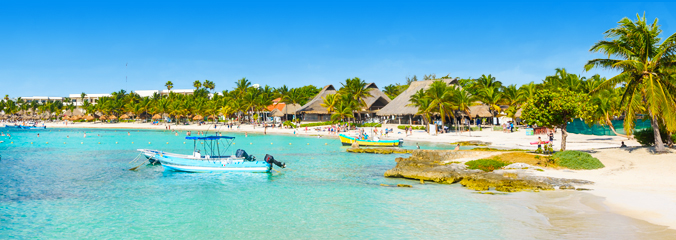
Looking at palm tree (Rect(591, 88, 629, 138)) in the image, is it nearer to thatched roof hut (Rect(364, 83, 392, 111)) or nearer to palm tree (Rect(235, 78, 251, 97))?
thatched roof hut (Rect(364, 83, 392, 111))

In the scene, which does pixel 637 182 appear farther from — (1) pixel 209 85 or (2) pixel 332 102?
(1) pixel 209 85

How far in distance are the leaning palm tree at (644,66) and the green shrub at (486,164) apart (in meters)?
7.28

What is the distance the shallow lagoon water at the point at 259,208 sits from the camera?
14.7m

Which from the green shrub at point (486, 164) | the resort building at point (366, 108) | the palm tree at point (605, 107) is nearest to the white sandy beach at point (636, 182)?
the green shrub at point (486, 164)

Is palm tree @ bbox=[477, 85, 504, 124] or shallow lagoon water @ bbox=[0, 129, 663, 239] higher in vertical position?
palm tree @ bbox=[477, 85, 504, 124]

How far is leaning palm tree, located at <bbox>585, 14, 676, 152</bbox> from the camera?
23516 millimetres

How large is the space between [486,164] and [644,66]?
1023 centimetres

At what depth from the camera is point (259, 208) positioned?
60.7 ft

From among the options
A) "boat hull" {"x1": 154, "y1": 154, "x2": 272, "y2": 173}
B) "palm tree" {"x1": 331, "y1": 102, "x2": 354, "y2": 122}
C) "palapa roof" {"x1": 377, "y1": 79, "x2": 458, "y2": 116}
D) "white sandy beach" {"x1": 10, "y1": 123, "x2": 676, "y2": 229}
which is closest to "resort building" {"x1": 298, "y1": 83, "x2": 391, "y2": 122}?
"palapa roof" {"x1": 377, "y1": 79, "x2": 458, "y2": 116}

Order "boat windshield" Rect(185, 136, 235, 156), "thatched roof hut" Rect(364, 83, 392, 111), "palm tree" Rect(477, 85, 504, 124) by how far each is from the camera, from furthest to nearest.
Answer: "thatched roof hut" Rect(364, 83, 392, 111)
"palm tree" Rect(477, 85, 504, 124)
"boat windshield" Rect(185, 136, 235, 156)

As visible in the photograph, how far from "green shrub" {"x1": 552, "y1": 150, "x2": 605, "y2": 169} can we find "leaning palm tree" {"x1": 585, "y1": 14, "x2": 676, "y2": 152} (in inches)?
139

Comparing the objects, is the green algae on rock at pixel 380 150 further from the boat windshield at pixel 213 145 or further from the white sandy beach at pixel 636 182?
the white sandy beach at pixel 636 182

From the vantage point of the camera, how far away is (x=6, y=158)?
39531mm

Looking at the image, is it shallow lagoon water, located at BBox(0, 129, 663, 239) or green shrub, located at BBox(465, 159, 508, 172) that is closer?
shallow lagoon water, located at BBox(0, 129, 663, 239)
